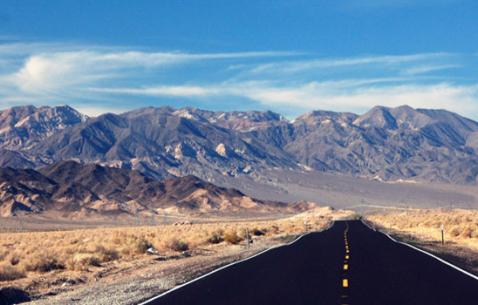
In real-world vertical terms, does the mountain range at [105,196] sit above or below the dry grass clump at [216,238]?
above

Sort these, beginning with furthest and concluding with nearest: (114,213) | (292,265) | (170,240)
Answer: (114,213) < (170,240) < (292,265)

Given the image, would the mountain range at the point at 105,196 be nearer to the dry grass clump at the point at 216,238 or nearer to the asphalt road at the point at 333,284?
the dry grass clump at the point at 216,238

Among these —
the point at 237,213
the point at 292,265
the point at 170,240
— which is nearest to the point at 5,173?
the point at 237,213

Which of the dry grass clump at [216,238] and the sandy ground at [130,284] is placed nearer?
the sandy ground at [130,284]

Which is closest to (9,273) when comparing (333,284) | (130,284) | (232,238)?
(130,284)

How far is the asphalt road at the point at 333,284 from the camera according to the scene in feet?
49.2

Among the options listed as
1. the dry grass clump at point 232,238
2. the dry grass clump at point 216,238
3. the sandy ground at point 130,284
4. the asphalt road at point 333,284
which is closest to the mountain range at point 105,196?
the dry grass clump at point 216,238

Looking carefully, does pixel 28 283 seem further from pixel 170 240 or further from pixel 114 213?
pixel 114 213

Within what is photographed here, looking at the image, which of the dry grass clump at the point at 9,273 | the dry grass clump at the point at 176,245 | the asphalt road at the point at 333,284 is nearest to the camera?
the asphalt road at the point at 333,284

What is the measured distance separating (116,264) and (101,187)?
6419 inches

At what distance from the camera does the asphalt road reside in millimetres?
14984

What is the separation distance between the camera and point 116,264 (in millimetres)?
27500

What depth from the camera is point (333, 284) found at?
17547 millimetres

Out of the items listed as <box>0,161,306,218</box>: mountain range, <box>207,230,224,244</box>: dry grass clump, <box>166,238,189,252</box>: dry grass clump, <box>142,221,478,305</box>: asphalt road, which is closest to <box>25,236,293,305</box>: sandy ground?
<box>142,221,478,305</box>: asphalt road
